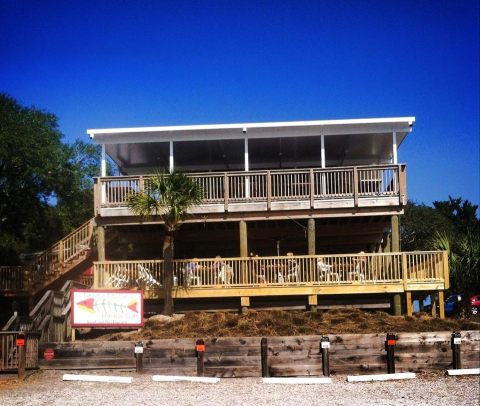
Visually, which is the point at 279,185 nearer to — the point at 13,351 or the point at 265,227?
the point at 265,227

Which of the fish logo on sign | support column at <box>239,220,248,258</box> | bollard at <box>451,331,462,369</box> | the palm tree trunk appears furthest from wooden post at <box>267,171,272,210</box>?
bollard at <box>451,331,462,369</box>

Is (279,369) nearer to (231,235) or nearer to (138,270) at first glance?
(138,270)

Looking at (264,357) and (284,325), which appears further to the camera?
(284,325)

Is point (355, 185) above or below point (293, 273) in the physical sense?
above

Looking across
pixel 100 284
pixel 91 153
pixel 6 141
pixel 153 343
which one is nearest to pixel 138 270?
pixel 100 284

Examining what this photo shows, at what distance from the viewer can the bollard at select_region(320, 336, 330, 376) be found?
1512cm

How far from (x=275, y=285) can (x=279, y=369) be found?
5.34m

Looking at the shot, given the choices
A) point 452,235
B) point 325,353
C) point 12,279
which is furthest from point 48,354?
point 452,235

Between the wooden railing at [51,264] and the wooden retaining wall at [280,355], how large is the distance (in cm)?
775

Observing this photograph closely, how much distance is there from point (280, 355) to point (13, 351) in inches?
241

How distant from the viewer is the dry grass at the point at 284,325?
17.6 m

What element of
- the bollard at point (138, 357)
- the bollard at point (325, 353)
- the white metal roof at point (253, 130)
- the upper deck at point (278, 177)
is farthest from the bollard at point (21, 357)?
the white metal roof at point (253, 130)

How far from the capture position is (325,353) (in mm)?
15172

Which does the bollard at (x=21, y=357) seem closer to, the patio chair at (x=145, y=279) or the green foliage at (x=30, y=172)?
the patio chair at (x=145, y=279)
